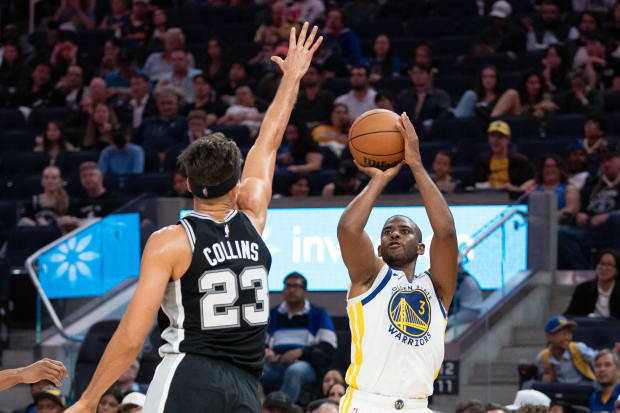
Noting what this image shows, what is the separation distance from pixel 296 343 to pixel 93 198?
152 inches

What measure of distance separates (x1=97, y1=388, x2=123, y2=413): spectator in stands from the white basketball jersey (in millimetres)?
4017

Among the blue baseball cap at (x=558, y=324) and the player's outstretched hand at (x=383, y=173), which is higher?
the player's outstretched hand at (x=383, y=173)

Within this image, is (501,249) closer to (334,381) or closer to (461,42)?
(334,381)

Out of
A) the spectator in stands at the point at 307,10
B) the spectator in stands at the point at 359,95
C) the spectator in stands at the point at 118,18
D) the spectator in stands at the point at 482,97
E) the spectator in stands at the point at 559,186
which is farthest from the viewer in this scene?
the spectator in stands at the point at 118,18

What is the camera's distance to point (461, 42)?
1552cm

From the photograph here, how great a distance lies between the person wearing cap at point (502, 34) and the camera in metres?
15.0

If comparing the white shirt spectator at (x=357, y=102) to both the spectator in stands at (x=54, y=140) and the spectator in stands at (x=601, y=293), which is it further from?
the spectator in stands at (x=601, y=293)

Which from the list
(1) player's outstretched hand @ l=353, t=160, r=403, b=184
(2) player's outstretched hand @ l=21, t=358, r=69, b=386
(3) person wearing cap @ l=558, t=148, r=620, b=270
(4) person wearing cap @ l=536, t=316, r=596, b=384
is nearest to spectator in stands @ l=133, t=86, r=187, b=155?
(3) person wearing cap @ l=558, t=148, r=620, b=270

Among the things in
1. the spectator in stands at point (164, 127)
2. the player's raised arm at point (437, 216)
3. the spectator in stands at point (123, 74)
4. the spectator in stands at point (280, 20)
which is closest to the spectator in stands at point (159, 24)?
the spectator in stands at point (123, 74)

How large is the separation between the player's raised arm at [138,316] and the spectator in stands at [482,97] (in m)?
9.67

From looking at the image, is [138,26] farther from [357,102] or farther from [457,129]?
[457,129]

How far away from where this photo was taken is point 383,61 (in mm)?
15469

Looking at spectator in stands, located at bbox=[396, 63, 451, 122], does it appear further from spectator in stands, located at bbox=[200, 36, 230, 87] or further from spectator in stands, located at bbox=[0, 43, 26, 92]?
spectator in stands, located at bbox=[0, 43, 26, 92]

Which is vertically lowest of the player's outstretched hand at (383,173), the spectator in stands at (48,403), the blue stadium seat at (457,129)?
the spectator in stands at (48,403)
